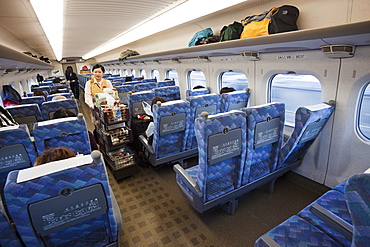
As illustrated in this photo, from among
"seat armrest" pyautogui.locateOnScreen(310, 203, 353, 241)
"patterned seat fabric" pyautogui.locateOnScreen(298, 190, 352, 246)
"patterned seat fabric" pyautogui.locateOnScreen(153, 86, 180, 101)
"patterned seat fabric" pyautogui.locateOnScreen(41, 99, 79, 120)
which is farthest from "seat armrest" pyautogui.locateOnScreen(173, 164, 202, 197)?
"patterned seat fabric" pyautogui.locateOnScreen(153, 86, 180, 101)

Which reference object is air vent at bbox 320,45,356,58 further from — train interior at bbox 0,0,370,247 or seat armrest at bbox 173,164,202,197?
seat armrest at bbox 173,164,202,197

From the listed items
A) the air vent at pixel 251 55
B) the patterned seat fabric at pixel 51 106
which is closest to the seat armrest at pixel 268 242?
the air vent at pixel 251 55

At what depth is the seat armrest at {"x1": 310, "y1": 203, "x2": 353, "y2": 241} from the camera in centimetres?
153

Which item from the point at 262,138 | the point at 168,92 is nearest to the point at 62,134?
the point at 262,138

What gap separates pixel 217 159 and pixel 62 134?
6.07ft

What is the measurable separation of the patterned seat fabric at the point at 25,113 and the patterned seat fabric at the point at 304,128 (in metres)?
4.71

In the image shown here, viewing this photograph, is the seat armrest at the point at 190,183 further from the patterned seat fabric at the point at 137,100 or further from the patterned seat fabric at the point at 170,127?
the patterned seat fabric at the point at 137,100

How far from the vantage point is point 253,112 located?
241 centimetres

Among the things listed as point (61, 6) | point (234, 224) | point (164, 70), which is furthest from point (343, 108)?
point (164, 70)

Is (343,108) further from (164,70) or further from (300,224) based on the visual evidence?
A: (164,70)

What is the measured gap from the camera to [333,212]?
1883mm

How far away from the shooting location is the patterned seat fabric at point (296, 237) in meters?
1.62

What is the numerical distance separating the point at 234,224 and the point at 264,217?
0.46 m

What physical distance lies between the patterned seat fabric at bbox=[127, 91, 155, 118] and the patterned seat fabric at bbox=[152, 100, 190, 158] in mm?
1735
